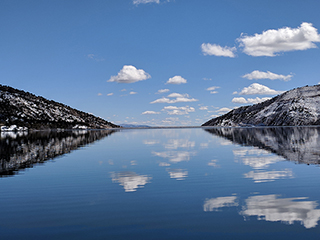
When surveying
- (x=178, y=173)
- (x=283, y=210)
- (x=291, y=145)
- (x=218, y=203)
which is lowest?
(x=283, y=210)

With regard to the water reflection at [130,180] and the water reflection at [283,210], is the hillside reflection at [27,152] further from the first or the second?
the water reflection at [283,210]

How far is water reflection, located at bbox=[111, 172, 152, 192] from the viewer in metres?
20.8

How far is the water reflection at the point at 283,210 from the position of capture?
43.3 ft

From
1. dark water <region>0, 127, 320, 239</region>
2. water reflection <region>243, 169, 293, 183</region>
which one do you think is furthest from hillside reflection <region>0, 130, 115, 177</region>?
water reflection <region>243, 169, 293, 183</region>

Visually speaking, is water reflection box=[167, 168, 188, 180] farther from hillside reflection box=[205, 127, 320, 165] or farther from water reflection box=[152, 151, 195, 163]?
hillside reflection box=[205, 127, 320, 165]

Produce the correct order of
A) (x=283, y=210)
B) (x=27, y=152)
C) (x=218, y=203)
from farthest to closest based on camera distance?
(x=27, y=152)
(x=218, y=203)
(x=283, y=210)

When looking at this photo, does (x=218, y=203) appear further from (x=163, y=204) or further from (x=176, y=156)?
(x=176, y=156)

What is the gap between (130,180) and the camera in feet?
76.5

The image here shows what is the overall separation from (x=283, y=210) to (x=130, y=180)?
40.7 ft

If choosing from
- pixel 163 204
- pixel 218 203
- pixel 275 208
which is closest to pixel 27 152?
pixel 163 204

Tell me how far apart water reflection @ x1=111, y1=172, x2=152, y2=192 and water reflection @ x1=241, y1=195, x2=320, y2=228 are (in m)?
8.24

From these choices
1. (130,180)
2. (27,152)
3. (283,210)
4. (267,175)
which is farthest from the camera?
(27,152)

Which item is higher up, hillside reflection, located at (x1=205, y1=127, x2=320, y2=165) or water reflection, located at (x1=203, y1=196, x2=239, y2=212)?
hillside reflection, located at (x1=205, y1=127, x2=320, y2=165)

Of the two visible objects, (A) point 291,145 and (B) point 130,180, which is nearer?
(B) point 130,180
